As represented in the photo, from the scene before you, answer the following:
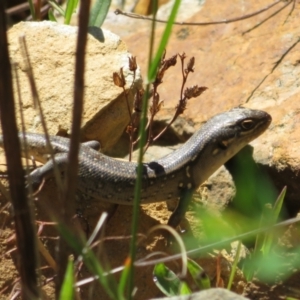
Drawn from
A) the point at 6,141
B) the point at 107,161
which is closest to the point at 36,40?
the point at 107,161

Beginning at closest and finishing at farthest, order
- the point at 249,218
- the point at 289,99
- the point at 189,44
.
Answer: the point at 249,218 → the point at 289,99 → the point at 189,44

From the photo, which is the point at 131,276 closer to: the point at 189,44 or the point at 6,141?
the point at 6,141

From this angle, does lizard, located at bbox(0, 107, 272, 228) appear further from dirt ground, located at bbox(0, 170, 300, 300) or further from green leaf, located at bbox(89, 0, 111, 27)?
green leaf, located at bbox(89, 0, 111, 27)

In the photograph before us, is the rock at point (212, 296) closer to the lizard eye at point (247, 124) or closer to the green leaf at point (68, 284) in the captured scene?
the green leaf at point (68, 284)

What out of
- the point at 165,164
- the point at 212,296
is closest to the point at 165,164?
Result: the point at 165,164

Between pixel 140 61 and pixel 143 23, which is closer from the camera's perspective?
pixel 140 61

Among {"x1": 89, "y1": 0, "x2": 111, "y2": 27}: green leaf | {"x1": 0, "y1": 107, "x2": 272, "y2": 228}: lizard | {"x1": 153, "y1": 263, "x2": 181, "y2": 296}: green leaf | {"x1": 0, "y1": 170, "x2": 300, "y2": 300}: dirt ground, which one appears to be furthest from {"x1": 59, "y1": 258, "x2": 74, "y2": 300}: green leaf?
{"x1": 89, "y1": 0, "x2": 111, "y2": 27}: green leaf
